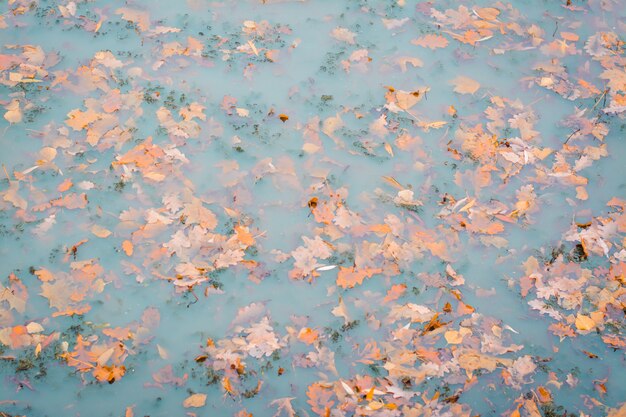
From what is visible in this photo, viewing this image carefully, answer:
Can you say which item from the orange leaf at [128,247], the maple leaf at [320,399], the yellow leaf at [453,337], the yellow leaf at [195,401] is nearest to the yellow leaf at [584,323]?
the yellow leaf at [453,337]

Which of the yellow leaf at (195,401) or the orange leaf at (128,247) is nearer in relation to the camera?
the yellow leaf at (195,401)

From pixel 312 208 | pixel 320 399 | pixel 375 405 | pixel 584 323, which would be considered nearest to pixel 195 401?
pixel 320 399

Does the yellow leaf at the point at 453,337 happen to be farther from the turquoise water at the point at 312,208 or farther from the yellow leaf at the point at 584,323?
the yellow leaf at the point at 584,323

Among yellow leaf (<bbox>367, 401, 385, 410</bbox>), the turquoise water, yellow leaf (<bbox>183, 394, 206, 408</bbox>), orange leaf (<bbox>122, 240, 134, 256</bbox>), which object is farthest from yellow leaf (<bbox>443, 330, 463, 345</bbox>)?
orange leaf (<bbox>122, 240, 134, 256</bbox>)

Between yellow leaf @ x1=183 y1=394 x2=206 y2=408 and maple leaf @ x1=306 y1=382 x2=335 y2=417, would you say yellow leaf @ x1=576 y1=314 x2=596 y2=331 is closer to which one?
maple leaf @ x1=306 y1=382 x2=335 y2=417

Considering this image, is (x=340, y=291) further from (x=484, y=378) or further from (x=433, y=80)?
(x=433, y=80)

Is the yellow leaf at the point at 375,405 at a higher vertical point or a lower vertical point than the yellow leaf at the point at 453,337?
lower

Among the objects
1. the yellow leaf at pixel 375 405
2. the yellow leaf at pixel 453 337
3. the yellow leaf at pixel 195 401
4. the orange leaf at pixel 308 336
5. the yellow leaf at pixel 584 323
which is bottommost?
the yellow leaf at pixel 195 401
